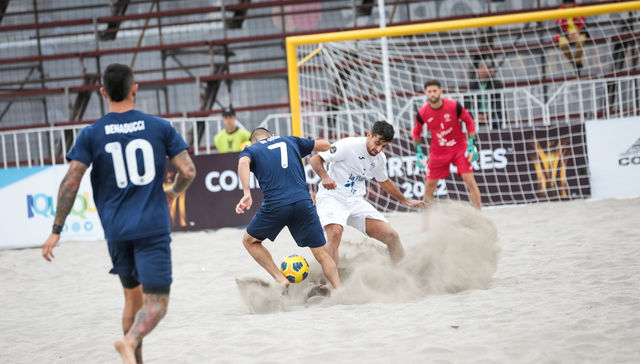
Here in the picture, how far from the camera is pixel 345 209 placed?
6.04m

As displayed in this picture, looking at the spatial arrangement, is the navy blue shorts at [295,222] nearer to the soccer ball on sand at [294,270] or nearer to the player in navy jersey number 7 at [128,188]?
the soccer ball on sand at [294,270]

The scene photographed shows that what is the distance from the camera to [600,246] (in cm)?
688

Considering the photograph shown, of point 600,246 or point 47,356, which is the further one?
point 600,246

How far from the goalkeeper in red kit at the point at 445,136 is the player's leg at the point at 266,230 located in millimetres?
3540

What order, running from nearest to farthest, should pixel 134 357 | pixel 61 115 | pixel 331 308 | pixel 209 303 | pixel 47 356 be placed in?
pixel 134 357
pixel 47 356
pixel 331 308
pixel 209 303
pixel 61 115

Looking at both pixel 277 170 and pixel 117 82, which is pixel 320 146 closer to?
pixel 277 170

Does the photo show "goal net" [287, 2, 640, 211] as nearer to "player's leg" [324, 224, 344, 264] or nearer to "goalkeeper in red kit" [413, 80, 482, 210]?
"goalkeeper in red kit" [413, 80, 482, 210]

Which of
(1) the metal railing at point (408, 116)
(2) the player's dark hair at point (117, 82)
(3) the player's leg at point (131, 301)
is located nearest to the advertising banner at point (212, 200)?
(1) the metal railing at point (408, 116)

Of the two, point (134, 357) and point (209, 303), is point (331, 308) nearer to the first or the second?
point (209, 303)

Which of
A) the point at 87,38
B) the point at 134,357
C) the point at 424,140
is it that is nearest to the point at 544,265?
the point at 134,357

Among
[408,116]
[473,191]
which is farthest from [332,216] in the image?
[408,116]

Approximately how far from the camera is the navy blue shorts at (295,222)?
5348mm

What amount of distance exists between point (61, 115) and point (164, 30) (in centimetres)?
330

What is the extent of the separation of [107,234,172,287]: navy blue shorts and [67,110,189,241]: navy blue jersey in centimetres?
5
